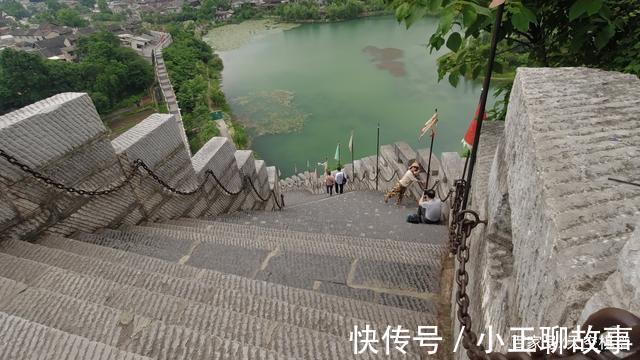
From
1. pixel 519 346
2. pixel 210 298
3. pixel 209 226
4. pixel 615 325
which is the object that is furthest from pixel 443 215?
pixel 615 325

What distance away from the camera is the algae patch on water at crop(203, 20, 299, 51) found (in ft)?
135

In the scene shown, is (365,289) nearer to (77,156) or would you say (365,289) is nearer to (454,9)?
(454,9)

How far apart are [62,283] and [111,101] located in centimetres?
2957

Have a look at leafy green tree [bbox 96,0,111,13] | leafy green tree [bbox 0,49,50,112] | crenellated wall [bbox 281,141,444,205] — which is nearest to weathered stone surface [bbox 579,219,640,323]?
crenellated wall [bbox 281,141,444,205]

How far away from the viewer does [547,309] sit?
38.7 inches

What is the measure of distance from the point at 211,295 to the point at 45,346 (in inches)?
37.9

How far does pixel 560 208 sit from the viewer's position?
105 cm

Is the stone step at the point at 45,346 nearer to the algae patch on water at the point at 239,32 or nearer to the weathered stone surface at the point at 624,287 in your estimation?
the weathered stone surface at the point at 624,287

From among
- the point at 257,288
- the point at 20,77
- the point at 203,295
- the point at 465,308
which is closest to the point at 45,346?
the point at 203,295

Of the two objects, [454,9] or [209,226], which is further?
[209,226]

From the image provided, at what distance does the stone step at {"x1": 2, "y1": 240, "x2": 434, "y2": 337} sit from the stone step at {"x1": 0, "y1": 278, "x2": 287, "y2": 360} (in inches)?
15.9

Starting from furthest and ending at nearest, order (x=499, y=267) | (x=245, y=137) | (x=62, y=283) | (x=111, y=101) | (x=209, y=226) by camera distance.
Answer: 1. (x=111, y=101)
2. (x=245, y=137)
3. (x=209, y=226)
4. (x=62, y=283)
5. (x=499, y=267)

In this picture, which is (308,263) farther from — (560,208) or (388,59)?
(388,59)

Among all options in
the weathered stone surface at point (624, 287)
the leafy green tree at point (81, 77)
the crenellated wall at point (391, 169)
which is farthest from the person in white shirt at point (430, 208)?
the leafy green tree at point (81, 77)
